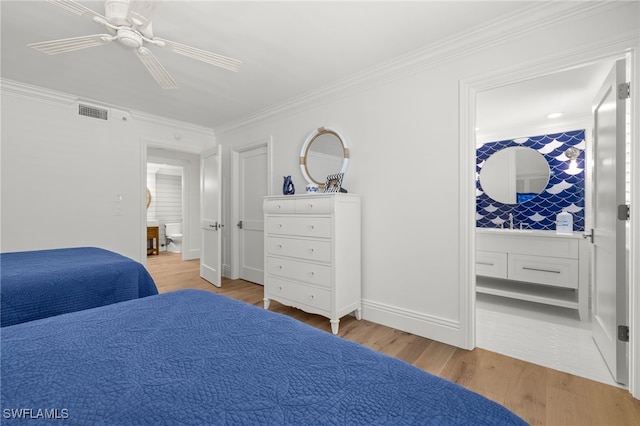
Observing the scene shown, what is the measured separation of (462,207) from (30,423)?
8.40 feet

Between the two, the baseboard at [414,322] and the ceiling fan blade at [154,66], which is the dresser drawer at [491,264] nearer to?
the baseboard at [414,322]

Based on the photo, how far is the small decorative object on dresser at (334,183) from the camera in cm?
310

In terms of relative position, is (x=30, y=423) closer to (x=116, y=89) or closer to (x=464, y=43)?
(x=464, y=43)

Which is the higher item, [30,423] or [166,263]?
[30,423]

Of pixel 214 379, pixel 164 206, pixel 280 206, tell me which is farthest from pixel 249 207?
pixel 164 206

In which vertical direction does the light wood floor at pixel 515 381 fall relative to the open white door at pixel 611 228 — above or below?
below

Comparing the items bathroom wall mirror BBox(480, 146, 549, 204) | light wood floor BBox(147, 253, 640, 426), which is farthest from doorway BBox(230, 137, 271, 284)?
bathroom wall mirror BBox(480, 146, 549, 204)

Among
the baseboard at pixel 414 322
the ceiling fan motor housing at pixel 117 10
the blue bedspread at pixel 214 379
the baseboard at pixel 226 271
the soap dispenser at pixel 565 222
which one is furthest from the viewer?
the baseboard at pixel 226 271

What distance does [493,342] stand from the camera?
2506 millimetres

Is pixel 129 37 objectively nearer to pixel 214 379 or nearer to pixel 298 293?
pixel 214 379

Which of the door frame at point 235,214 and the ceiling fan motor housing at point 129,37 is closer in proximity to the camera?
the ceiling fan motor housing at point 129,37

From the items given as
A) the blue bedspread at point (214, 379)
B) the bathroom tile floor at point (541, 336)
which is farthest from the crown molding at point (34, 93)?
the bathroom tile floor at point (541, 336)

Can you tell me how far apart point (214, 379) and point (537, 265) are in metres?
3.73

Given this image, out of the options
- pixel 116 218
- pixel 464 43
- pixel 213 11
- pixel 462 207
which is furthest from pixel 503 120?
pixel 116 218
